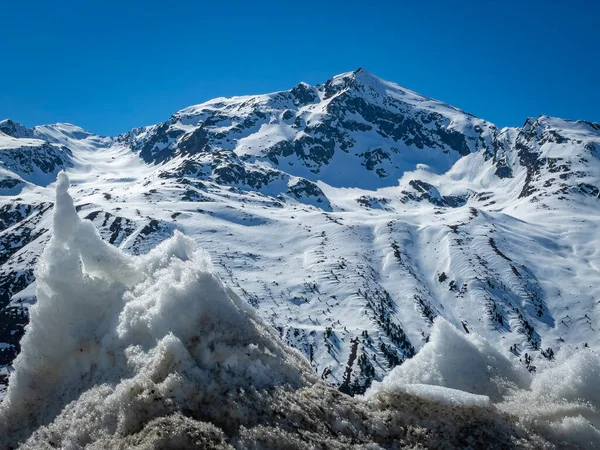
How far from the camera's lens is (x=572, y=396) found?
7801 mm

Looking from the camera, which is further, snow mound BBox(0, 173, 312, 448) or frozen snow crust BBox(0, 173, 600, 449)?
snow mound BBox(0, 173, 312, 448)

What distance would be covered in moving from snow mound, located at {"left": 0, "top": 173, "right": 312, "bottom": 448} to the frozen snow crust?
0.02 meters

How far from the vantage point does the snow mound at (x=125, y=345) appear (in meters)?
6.51

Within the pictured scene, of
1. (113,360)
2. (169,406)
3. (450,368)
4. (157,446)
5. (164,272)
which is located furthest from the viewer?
(450,368)

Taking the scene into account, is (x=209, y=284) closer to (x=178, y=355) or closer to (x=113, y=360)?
(x=178, y=355)

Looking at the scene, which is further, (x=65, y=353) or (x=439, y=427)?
(x=65, y=353)

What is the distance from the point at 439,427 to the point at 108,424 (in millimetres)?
4343

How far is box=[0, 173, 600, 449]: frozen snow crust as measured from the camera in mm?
6336

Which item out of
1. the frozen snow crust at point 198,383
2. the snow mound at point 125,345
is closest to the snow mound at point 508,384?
the frozen snow crust at point 198,383

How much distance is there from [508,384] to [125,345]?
20.3 ft

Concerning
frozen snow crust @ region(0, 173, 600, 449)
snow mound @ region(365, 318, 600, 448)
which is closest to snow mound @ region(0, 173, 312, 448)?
frozen snow crust @ region(0, 173, 600, 449)

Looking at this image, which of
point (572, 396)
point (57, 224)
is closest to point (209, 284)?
point (57, 224)

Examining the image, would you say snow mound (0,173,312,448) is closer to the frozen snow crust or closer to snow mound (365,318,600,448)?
the frozen snow crust

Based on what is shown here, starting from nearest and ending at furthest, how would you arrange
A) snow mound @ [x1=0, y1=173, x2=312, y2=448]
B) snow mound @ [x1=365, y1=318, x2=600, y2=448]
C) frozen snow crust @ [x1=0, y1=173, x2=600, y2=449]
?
frozen snow crust @ [x1=0, y1=173, x2=600, y2=449] → snow mound @ [x1=0, y1=173, x2=312, y2=448] → snow mound @ [x1=365, y1=318, x2=600, y2=448]
